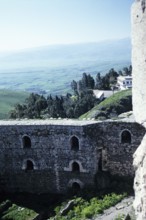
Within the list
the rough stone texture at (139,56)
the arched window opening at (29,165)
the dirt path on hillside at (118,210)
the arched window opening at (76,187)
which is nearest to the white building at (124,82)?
the arched window opening at (29,165)

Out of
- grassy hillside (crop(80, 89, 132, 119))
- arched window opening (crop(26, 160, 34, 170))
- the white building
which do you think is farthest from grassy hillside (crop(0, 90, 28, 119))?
arched window opening (crop(26, 160, 34, 170))

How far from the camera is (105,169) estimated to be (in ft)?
107

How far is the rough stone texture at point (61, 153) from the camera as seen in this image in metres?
31.7

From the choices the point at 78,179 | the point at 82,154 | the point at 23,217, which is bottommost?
the point at 23,217

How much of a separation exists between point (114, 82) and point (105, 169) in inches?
2753

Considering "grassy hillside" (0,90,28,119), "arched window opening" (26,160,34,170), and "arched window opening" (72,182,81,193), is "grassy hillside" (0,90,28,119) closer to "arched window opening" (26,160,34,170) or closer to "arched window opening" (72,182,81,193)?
"arched window opening" (26,160,34,170)

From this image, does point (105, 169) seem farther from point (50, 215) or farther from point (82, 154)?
point (50, 215)

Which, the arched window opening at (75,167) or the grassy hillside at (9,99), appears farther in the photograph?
the grassy hillside at (9,99)

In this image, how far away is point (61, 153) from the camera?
33.0 metres

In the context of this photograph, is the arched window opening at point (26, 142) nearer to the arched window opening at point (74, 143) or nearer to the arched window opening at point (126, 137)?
the arched window opening at point (74, 143)

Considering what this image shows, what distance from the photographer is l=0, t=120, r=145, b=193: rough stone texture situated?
31719 mm

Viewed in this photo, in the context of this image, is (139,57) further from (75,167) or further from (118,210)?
(75,167)

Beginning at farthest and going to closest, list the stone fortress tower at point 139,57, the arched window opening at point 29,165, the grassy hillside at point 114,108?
the grassy hillside at point 114,108 → the arched window opening at point 29,165 → the stone fortress tower at point 139,57

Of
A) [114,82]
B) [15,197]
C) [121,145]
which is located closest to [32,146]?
[15,197]
